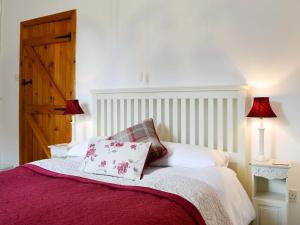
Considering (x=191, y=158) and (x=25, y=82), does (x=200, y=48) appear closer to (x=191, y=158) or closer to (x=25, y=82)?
(x=191, y=158)

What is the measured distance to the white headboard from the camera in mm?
2537

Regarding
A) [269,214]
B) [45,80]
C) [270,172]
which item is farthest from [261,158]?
[45,80]

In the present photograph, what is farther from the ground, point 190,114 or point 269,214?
point 190,114

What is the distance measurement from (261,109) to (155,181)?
1.06 metres

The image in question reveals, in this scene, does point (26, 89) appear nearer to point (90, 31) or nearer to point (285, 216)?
point (90, 31)

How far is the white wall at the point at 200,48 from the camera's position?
2432 mm

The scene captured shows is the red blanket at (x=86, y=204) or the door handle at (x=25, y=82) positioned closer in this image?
the red blanket at (x=86, y=204)

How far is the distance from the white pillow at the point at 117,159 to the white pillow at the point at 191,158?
28 cm

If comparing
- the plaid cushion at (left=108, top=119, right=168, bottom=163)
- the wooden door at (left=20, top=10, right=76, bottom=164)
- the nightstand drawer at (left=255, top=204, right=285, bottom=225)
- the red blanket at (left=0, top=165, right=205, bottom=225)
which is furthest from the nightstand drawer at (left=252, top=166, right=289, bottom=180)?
the wooden door at (left=20, top=10, right=76, bottom=164)

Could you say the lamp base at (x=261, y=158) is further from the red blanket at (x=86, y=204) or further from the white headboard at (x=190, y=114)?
the red blanket at (x=86, y=204)

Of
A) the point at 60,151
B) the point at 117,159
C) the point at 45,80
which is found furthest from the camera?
the point at 45,80

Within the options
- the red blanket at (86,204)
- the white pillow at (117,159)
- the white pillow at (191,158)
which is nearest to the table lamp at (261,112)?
the white pillow at (191,158)

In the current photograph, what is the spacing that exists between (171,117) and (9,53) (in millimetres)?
2597

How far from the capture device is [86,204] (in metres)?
1.47
